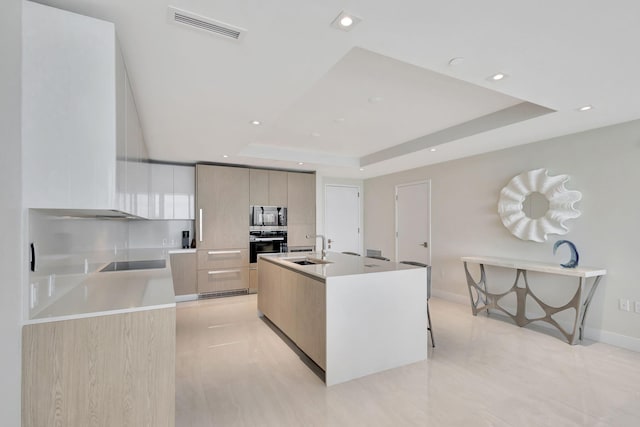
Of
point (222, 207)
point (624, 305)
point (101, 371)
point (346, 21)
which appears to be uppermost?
point (346, 21)

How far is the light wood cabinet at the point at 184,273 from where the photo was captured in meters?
4.92

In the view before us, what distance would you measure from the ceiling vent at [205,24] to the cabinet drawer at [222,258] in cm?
404

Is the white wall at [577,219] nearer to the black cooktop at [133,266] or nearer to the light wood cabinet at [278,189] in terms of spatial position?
the light wood cabinet at [278,189]

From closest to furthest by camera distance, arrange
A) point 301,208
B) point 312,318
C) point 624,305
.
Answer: point 312,318, point 624,305, point 301,208

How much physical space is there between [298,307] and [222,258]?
2.69 meters

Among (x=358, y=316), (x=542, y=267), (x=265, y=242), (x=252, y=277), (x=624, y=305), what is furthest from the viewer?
(x=265, y=242)

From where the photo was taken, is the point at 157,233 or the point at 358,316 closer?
the point at 358,316

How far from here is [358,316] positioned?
99.3 inches

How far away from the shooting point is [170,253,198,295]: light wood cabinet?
4.92m

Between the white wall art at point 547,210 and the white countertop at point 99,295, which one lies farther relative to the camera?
the white wall art at point 547,210

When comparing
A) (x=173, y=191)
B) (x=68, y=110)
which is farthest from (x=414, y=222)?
(x=68, y=110)

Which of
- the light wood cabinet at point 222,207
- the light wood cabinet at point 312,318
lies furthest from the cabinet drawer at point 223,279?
the light wood cabinet at point 312,318

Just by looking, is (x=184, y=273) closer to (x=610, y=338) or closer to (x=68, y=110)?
(x=68, y=110)

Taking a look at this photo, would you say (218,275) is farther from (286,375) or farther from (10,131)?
(10,131)
